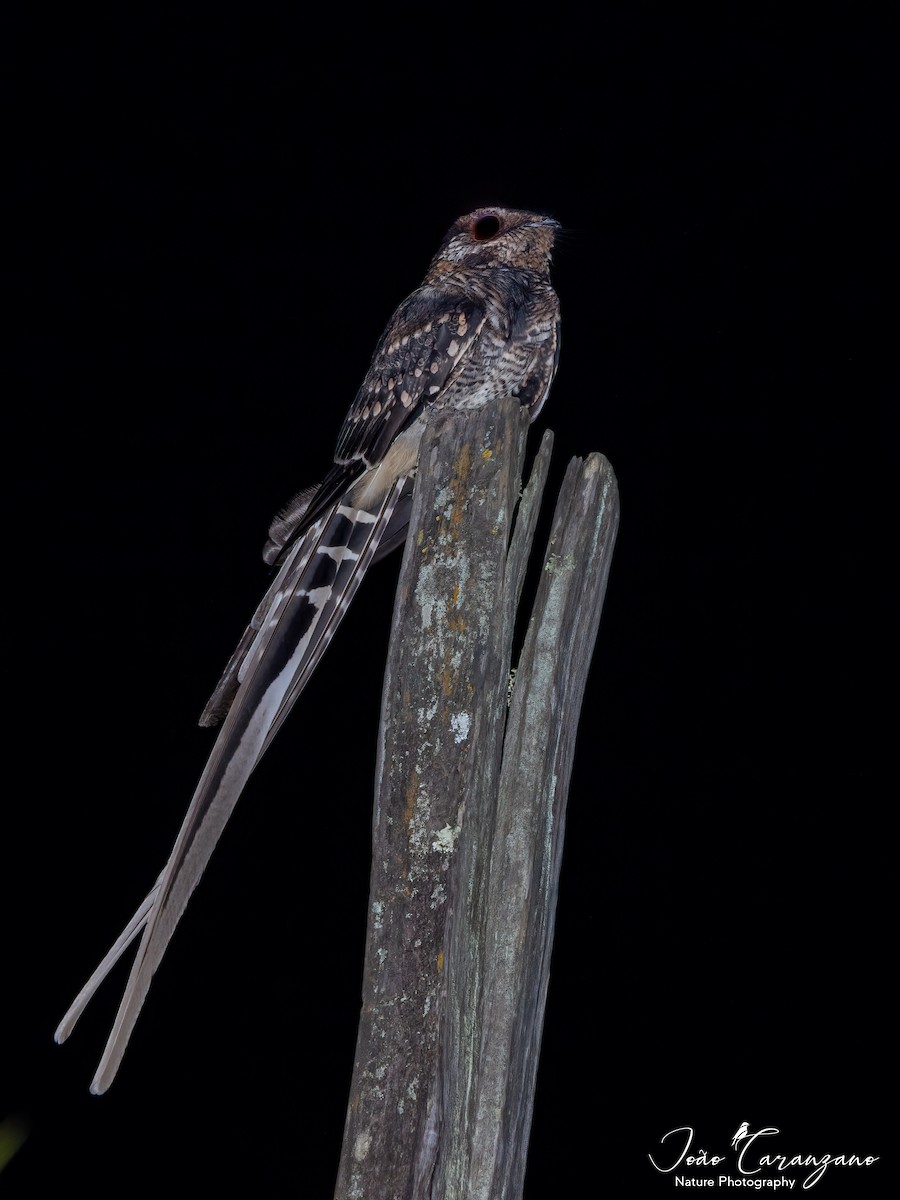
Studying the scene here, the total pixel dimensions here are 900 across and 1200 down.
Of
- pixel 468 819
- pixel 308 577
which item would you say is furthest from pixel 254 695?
pixel 468 819

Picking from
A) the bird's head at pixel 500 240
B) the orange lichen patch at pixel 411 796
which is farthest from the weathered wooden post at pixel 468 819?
the bird's head at pixel 500 240

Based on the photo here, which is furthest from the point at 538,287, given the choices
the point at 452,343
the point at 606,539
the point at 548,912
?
the point at 548,912

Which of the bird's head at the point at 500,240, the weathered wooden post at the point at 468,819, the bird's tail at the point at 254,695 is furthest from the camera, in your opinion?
the bird's head at the point at 500,240

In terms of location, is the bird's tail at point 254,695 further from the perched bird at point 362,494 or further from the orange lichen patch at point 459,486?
the orange lichen patch at point 459,486

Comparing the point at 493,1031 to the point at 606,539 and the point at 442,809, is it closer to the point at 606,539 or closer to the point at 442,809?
the point at 442,809

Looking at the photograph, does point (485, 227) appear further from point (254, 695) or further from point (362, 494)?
point (254, 695)

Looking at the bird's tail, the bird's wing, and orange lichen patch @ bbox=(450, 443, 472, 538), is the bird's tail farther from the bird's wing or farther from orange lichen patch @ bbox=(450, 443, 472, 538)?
orange lichen patch @ bbox=(450, 443, 472, 538)
